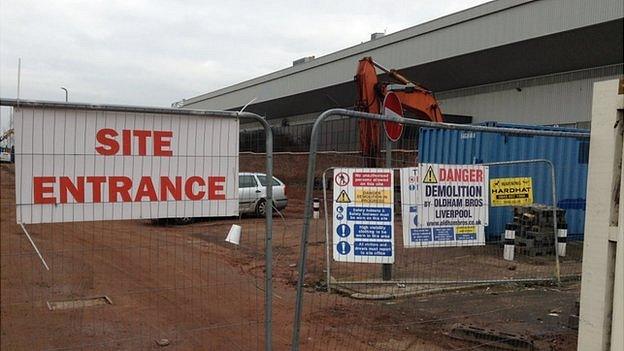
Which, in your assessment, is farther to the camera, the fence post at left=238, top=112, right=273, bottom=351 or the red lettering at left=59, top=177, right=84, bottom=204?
the fence post at left=238, top=112, right=273, bottom=351

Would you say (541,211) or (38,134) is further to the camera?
(541,211)

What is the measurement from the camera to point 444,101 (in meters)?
35.0

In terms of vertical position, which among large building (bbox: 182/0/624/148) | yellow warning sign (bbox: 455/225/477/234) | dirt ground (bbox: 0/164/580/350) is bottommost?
dirt ground (bbox: 0/164/580/350)

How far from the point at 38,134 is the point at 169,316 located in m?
3.71

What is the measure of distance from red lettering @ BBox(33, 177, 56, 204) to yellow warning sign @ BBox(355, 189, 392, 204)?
3.23 meters

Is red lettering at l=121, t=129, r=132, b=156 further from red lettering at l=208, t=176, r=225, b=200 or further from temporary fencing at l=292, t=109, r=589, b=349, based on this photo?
temporary fencing at l=292, t=109, r=589, b=349

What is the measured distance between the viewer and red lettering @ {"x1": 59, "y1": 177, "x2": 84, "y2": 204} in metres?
3.39

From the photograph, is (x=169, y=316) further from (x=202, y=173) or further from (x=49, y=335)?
(x=202, y=173)

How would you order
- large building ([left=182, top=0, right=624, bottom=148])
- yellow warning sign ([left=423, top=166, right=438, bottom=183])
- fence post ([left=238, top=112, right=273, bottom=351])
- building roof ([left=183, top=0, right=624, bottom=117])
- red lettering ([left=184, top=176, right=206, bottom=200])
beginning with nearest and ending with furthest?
red lettering ([left=184, top=176, right=206, bottom=200]) → fence post ([left=238, top=112, right=273, bottom=351]) → yellow warning sign ([left=423, top=166, right=438, bottom=183]) → building roof ([left=183, top=0, right=624, bottom=117]) → large building ([left=182, top=0, right=624, bottom=148])

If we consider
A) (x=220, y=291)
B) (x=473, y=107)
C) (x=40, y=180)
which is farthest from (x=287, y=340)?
(x=473, y=107)

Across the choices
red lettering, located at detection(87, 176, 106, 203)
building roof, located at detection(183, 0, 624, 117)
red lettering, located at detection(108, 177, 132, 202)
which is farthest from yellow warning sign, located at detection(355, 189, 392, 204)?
building roof, located at detection(183, 0, 624, 117)

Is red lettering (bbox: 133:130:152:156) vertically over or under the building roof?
under

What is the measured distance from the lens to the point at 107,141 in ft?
11.5

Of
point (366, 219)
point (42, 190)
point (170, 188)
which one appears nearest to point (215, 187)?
point (170, 188)
